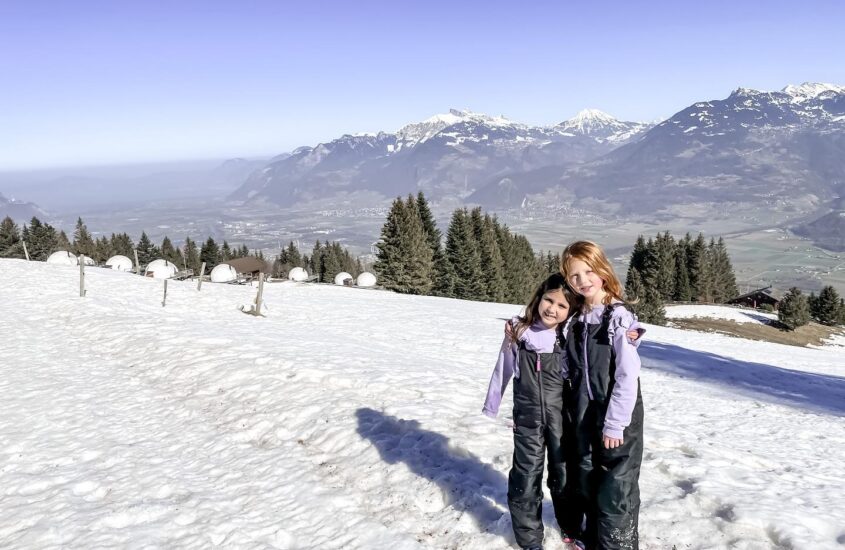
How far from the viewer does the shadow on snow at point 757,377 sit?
1655cm

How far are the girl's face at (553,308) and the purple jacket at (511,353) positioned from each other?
0.62ft

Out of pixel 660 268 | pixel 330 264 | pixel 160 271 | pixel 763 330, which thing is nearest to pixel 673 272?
pixel 660 268

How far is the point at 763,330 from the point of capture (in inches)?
2071

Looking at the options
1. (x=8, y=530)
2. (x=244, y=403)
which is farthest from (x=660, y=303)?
(x=8, y=530)

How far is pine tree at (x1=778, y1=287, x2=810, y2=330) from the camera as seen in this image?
53250mm

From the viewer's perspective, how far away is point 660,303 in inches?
2066

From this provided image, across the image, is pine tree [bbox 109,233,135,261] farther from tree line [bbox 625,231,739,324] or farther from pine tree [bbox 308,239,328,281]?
tree line [bbox 625,231,739,324]

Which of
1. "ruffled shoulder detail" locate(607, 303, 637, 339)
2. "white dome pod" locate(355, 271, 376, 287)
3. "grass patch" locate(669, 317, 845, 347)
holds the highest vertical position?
"ruffled shoulder detail" locate(607, 303, 637, 339)

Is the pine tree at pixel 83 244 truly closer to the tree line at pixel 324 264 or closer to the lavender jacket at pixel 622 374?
the tree line at pixel 324 264

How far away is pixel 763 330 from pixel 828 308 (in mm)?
22188

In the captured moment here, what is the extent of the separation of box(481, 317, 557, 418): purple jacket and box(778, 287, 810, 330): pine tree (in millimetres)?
61154

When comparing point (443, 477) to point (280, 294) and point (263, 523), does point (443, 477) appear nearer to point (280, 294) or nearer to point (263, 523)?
point (263, 523)

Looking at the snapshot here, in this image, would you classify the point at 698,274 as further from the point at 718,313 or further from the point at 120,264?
the point at 120,264

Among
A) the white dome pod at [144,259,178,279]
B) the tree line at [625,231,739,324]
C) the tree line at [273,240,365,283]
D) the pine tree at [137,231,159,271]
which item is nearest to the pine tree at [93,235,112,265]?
the pine tree at [137,231,159,271]
